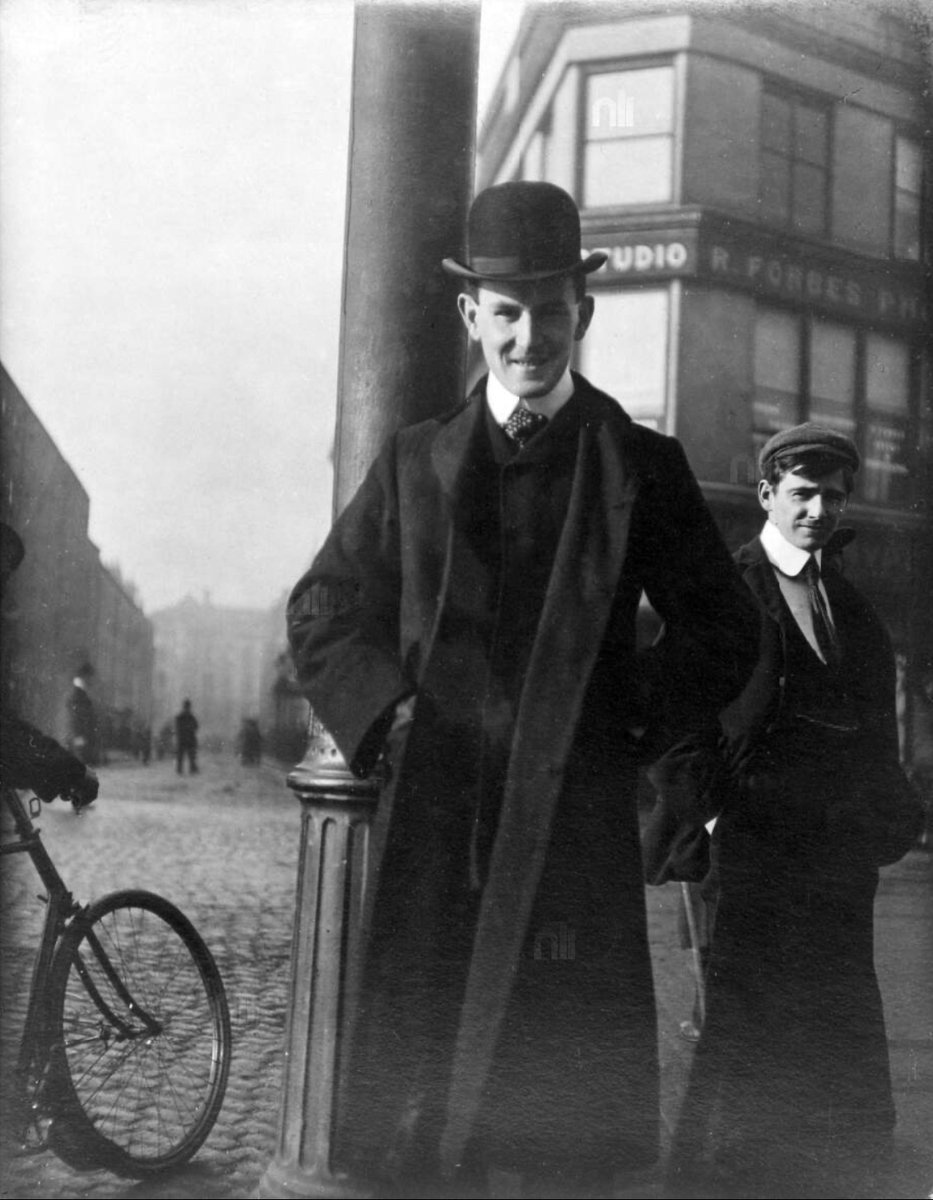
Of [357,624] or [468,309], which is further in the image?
[468,309]

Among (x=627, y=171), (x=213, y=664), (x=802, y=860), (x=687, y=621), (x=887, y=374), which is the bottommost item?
(x=802, y=860)

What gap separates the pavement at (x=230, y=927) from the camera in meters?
3.41

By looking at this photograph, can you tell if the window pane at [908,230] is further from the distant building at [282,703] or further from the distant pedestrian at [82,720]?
the distant pedestrian at [82,720]

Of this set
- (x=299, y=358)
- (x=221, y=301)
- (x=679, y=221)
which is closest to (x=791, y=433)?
(x=299, y=358)

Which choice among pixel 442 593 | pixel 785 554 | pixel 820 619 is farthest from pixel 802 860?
pixel 442 593

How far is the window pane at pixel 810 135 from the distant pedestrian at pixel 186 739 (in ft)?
7.56

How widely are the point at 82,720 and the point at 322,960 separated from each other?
3.45 feet

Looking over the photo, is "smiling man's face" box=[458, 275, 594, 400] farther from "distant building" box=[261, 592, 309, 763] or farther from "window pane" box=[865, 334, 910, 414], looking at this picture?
"window pane" box=[865, 334, 910, 414]

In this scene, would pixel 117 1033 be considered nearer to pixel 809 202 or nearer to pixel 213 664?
pixel 213 664

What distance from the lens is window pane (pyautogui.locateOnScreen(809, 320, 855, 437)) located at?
3.89m

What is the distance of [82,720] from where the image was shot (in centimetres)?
362

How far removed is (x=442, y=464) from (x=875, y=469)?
172 cm

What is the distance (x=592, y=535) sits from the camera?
306 cm

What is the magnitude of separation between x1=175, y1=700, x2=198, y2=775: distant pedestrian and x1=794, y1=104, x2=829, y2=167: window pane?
2305 mm
